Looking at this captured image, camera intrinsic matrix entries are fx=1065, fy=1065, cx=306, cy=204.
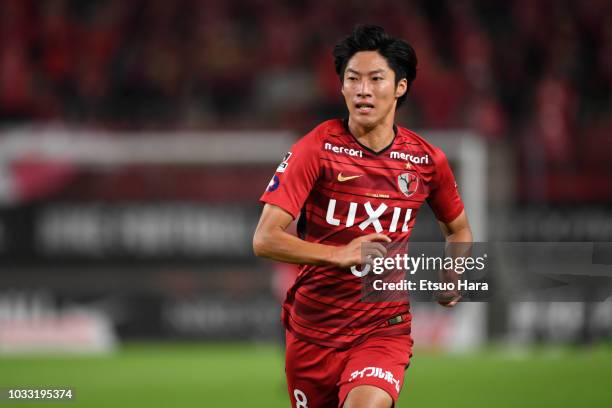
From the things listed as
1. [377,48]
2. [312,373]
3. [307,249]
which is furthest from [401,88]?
[312,373]

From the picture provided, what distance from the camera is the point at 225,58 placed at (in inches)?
593

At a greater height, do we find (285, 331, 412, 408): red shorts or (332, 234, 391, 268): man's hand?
(332, 234, 391, 268): man's hand

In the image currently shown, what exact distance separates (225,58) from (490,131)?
397 cm

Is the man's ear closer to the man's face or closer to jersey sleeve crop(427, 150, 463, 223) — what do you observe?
the man's face

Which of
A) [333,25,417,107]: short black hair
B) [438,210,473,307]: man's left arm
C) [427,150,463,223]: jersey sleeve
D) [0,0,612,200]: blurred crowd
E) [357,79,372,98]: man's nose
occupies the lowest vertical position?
[438,210,473,307]: man's left arm

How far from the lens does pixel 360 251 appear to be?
13.9 ft

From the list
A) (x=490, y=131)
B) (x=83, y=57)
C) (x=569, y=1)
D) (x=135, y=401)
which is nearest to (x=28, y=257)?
(x=83, y=57)

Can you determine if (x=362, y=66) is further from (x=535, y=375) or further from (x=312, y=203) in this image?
(x=535, y=375)

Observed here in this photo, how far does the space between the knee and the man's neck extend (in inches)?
41.1

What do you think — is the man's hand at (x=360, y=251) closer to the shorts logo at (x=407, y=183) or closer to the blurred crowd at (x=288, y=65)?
the shorts logo at (x=407, y=183)

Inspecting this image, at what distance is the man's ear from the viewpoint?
4.61 metres

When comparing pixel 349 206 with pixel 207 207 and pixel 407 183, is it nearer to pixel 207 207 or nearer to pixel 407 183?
pixel 407 183

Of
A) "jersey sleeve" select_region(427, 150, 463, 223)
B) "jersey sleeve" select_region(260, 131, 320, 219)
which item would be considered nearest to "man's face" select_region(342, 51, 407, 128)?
"jersey sleeve" select_region(260, 131, 320, 219)

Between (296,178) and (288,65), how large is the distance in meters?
10.7
